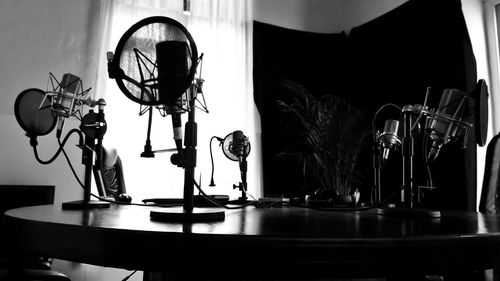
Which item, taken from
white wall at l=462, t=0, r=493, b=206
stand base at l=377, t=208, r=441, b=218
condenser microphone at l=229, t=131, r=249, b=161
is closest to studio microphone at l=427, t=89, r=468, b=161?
stand base at l=377, t=208, r=441, b=218

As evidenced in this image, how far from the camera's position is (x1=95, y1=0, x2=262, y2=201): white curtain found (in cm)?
320

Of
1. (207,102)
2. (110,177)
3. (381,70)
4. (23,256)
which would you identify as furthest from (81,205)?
(381,70)

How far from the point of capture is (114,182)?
247 cm

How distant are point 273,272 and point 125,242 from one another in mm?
201

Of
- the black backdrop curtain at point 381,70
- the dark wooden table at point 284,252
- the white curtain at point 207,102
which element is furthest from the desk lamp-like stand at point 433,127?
the white curtain at point 207,102

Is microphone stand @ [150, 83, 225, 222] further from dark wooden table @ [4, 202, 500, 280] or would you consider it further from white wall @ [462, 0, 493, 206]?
white wall @ [462, 0, 493, 206]

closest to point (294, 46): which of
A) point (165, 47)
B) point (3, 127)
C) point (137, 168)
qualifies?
point (137, 168)

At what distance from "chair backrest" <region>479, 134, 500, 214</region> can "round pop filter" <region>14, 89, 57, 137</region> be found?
1817 mm

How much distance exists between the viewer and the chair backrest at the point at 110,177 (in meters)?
1.79

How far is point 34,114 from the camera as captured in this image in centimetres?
164

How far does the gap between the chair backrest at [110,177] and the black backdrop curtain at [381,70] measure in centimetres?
155

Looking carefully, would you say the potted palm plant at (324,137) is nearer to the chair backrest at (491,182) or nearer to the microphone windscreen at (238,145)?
the chair backrest at (491,182)

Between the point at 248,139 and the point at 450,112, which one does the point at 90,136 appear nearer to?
the point at 248,139

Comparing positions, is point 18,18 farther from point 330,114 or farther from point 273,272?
point 273,272
